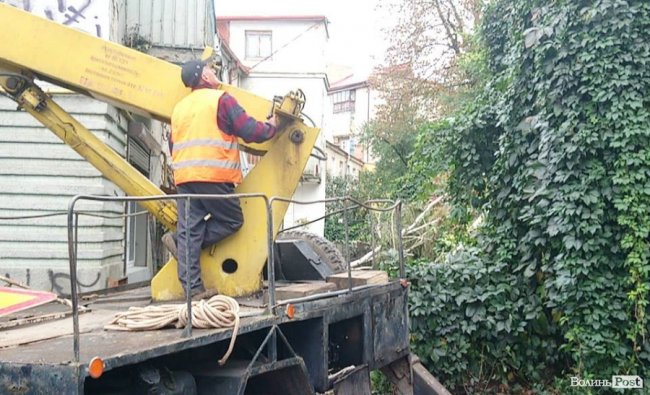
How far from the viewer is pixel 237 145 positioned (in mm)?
4363

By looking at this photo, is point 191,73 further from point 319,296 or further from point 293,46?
point 293,46

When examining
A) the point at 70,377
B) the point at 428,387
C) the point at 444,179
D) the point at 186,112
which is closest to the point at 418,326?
the point at 428,387

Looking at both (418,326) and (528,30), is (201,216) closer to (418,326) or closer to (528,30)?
(418,326)

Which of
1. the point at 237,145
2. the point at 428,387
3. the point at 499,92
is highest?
the point at 499,92

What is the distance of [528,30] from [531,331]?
3410mm

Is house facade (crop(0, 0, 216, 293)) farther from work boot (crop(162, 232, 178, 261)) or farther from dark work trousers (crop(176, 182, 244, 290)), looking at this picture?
dark work trousers (crop(176, 182, 244, 290))

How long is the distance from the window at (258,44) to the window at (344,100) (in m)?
16.1

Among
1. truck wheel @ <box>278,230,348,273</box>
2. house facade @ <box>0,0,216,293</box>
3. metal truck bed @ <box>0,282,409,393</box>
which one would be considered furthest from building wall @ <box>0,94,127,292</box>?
truck wheel @ <box>278,230,348,273</box>

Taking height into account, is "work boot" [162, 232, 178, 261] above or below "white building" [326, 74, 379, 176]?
below

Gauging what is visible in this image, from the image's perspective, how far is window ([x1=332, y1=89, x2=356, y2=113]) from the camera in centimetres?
4019

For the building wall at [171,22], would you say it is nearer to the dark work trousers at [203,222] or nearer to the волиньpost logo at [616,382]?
the dark work trousers at [203,222]

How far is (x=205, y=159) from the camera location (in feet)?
13.8

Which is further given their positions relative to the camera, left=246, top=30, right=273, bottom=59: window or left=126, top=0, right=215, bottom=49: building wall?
left=246, top=30, right=273, bottom=59: window

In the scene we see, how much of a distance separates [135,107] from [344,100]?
1452 inches
